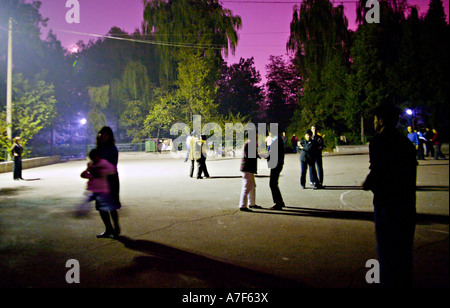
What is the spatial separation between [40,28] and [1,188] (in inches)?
1088

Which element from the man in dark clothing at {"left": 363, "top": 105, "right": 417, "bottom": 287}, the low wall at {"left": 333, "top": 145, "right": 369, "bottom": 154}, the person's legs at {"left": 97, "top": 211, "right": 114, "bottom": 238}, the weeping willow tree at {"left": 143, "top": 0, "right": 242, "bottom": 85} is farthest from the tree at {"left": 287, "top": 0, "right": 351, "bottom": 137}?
the man in dark clothing at {"left": 363, "top": 105, "right": 417, "bottom": 287}

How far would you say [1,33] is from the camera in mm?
27562

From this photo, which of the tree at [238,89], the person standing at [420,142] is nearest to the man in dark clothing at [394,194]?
the person standing at [420,142]

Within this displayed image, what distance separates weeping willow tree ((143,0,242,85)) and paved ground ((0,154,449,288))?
70.5 ft

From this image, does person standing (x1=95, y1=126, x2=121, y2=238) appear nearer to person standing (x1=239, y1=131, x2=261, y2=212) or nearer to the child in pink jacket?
the child in pink jacket

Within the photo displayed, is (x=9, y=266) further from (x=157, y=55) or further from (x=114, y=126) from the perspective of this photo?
(x=114, y=126)

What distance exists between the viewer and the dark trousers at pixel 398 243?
2.77 m

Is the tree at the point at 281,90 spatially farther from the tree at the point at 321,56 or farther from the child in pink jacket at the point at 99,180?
the child in pink jacket at the point at 99,180

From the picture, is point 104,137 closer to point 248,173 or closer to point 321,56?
point 248,173

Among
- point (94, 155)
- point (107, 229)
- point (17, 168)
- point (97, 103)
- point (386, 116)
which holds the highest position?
point (97, 103)

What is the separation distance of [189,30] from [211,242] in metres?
25.6

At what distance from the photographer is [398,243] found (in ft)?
9.11
